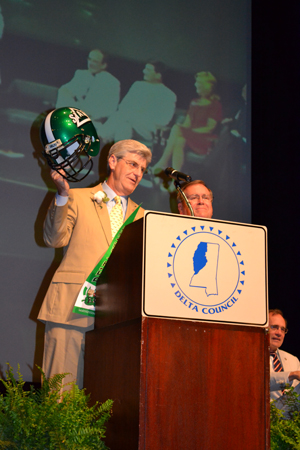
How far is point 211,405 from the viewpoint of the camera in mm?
1519

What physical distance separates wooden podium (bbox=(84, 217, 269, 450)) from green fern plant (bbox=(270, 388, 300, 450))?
1.31ft

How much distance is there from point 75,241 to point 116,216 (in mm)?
243

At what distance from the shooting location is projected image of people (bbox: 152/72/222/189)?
13.3 feet

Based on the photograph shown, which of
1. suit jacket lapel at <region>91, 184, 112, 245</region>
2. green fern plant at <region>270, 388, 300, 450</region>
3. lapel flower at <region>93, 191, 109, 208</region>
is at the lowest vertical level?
green fern plant at <region>270, 388, 300, 450</region>

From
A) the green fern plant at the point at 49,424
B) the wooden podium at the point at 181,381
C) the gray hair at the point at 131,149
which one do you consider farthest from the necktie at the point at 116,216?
the green fern plant at the point at 49,424

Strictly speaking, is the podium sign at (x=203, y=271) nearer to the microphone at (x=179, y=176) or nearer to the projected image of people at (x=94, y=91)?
the microphone at (x=179, y=176)

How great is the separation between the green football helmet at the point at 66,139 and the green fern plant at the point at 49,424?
0.91 m

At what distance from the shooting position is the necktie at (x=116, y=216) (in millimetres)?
2428

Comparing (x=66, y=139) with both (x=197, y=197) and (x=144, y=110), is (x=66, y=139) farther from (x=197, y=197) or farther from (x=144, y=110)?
(x=144, y=110)

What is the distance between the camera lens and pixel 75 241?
233 cm

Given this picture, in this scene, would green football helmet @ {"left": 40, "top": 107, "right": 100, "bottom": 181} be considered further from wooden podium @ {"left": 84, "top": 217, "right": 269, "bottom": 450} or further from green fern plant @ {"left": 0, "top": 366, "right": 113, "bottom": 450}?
green fern plant @ {"left": 0, "top": 366, "right": 113, "bottom": 450}

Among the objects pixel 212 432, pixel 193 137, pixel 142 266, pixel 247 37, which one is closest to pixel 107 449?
pixel 212 432

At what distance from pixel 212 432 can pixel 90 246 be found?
1.04 m

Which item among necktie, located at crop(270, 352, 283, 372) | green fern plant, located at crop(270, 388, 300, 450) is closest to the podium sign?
green fern plant, located at crop(270, 388, 300, 450)
